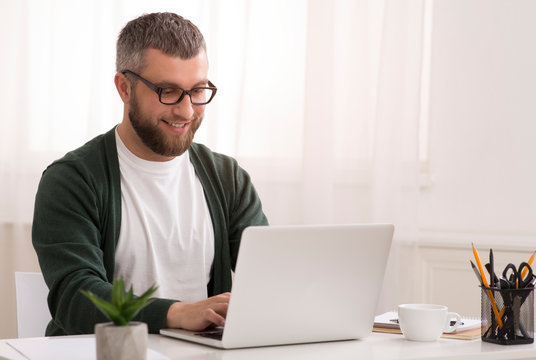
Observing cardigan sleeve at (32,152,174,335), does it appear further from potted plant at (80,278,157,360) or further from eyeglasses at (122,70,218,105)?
potted plant at (80,278,157,360)

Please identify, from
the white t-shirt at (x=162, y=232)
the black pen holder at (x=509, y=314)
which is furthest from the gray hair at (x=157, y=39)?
the black pen holder at (x=509, y=314)

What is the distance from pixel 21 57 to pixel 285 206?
1.20 metres

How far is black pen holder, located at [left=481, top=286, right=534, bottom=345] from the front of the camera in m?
1.60

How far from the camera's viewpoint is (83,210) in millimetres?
1950

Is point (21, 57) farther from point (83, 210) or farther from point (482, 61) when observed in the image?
point (482, 61)

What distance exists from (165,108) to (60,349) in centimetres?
79

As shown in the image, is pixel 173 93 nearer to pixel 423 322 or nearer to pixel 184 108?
pixel 184 108

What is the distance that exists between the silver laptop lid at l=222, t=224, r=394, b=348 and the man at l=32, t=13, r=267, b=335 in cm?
50

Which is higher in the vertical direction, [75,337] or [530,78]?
[530,78]

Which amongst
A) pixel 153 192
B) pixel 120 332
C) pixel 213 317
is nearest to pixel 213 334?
pixel 213 317

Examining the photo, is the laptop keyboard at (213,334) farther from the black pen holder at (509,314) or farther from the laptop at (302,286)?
the black pen holder at (509,314)

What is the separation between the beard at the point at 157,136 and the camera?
2086 millimetres

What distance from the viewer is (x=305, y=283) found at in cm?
153

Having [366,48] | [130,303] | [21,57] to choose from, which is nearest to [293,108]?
[366,48]
